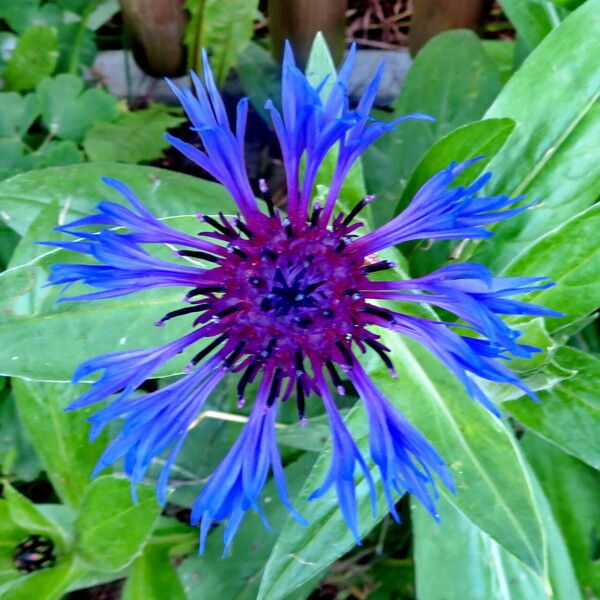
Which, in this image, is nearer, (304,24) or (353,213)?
(353,213)

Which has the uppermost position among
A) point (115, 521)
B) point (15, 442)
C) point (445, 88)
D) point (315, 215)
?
point (445, 88)

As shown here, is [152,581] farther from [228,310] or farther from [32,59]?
[32,59]

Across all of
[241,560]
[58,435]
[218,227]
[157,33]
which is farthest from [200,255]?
[157,33]

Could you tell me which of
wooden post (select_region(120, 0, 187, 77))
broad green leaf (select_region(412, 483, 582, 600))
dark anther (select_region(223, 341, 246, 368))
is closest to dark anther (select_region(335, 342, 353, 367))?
dark anther (select_region(223, 341, 246, 368))

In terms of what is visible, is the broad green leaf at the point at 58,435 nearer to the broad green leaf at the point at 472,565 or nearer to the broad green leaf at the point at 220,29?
the broad green leaf at the point at 472,565

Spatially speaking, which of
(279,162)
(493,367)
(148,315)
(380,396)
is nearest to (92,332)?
(148,315)

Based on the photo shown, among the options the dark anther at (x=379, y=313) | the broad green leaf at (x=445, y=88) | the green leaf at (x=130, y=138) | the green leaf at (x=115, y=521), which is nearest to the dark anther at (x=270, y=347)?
the dark anther at (x=379, y=313)
